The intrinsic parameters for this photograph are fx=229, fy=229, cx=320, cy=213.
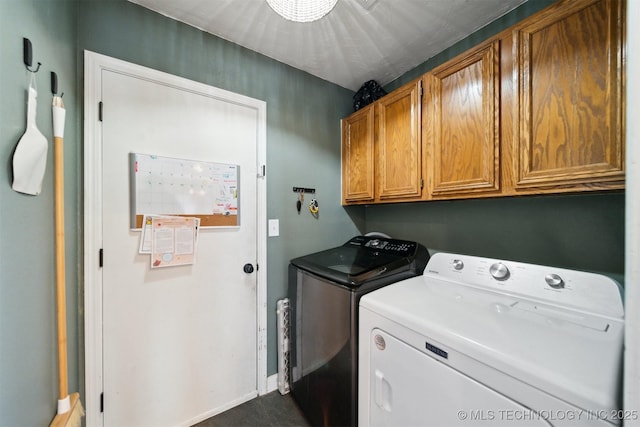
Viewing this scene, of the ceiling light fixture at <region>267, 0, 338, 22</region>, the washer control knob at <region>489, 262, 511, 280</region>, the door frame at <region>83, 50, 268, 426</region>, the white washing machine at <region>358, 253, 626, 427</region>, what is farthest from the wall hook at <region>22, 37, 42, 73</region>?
the washer control knob at <region>489, 262, 511, 280</region>

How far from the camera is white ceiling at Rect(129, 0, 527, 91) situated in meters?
1.28

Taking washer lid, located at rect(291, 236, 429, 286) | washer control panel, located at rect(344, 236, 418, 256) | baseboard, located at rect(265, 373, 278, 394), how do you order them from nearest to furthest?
washer lid, located at rect(291, 236, 429, 286) → washer control panel, located at rect(344, 236, 418, 256) → baseboard, located at rect(265, 373, 278, 394)

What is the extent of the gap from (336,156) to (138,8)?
1535 mm

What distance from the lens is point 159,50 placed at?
1338mm

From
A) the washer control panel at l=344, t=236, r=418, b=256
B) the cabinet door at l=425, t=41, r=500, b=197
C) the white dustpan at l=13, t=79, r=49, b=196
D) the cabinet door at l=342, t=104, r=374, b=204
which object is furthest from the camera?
the cabinet door at l=342, t=104, r=374, b=204

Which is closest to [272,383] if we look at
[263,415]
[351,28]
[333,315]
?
[263,415]

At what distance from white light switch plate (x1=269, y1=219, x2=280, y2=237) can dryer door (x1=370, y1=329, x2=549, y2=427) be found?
0.98 m

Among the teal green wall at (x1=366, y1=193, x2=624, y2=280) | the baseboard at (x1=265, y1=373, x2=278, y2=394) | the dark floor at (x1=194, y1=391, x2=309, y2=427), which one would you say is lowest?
the dark floor at (x1=194, y1=391, x2=309, y2=427)

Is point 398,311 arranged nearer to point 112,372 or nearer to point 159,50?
point 112,372

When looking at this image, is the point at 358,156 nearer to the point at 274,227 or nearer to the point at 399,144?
the point at 399,144

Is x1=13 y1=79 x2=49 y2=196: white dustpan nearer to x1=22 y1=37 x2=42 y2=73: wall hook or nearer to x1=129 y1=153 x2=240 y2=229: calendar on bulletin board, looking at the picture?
x1=22 y1=37 x2=42 y2=73: wall hook

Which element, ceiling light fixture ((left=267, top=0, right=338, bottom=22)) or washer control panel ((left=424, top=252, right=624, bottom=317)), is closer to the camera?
washer control panel ((left=424, top=252, right=624, bottom=317))

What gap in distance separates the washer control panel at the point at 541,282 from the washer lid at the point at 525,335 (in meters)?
0.04

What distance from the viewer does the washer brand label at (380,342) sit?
100cm
